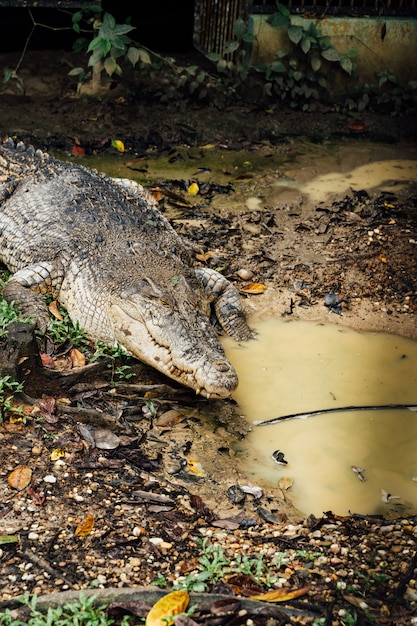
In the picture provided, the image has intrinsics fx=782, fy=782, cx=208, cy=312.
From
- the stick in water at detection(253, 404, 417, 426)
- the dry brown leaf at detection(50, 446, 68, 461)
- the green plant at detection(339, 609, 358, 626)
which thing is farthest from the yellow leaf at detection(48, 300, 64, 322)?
the green plant at detection(339, 609, 358, 626)

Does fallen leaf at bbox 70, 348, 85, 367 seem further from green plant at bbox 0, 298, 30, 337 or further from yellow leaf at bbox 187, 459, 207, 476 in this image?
yellow leaf at bbox 187, 459, 207, 476

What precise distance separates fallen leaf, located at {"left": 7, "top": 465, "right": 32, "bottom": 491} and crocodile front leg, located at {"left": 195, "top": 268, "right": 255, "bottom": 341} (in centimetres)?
195

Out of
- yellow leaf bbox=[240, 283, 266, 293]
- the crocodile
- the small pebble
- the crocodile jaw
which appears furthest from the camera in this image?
yellow leaf bbox=[240, 283, 266, 293]

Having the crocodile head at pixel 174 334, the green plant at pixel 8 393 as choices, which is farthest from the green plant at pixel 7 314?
the crocodile head at pixel 174 334

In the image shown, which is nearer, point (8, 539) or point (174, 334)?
point (8, 539)

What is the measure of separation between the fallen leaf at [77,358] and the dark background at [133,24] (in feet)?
20.7

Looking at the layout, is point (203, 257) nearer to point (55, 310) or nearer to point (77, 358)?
point (55, 310)

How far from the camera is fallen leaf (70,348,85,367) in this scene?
4740mm

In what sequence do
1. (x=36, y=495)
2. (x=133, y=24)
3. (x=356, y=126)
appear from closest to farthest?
1. (x=36, y=495)
2. (x=356, y=126)
3. (x=133, y=24)

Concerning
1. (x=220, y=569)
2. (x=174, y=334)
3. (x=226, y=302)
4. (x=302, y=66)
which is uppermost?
(x=302, y=66)

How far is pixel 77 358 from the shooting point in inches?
189

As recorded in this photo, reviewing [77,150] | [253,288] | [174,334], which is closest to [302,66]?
[77,150]

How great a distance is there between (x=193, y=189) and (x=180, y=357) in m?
3.11

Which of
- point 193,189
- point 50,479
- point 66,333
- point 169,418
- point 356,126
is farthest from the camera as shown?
point 356,126
